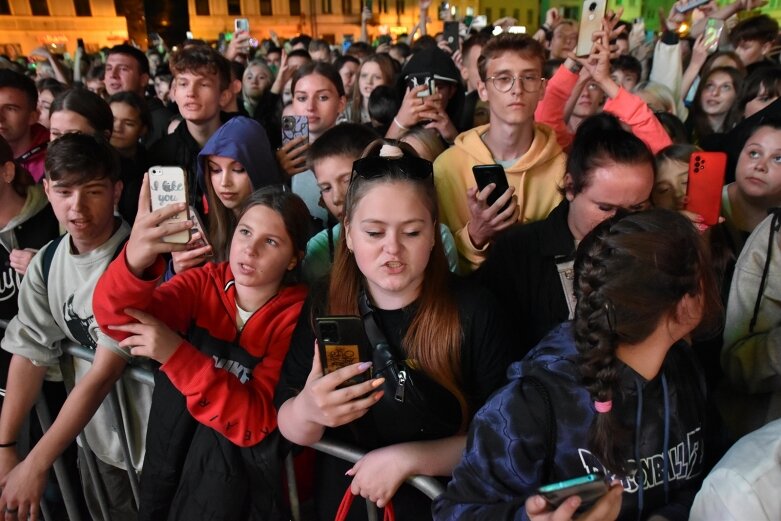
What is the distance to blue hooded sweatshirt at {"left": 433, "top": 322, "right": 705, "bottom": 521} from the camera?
4.13 ft

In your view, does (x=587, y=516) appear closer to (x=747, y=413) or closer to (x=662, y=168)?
(x=747, y=413)

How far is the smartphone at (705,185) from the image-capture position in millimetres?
2145

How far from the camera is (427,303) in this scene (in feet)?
5.41

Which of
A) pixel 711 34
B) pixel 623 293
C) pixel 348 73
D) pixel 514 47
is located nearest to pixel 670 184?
pixel 514 47

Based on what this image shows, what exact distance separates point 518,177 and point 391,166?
1.07 meters

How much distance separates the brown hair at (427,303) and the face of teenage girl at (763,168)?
1652 mm

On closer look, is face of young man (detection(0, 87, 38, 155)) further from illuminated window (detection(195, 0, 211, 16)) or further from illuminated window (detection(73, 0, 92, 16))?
illuminated window (detection(195, 0, 211, 16))

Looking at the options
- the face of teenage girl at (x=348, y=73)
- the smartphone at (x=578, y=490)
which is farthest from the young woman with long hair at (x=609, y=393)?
the face of teenage girl at (x=348, y=73)

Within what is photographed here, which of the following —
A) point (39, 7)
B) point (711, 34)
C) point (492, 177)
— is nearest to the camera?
point (492, 177)

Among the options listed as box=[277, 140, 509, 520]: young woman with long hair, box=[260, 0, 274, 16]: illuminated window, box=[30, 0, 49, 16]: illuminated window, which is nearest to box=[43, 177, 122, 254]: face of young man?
box=[277, 140, 509, 520]: young woman with long hair

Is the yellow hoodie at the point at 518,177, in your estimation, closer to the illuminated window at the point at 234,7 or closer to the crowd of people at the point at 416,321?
the crowd of people at the point at 416,321

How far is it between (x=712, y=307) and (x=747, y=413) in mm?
892

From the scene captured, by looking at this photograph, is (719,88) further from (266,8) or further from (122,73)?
(266,8)

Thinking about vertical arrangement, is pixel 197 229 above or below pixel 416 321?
above
